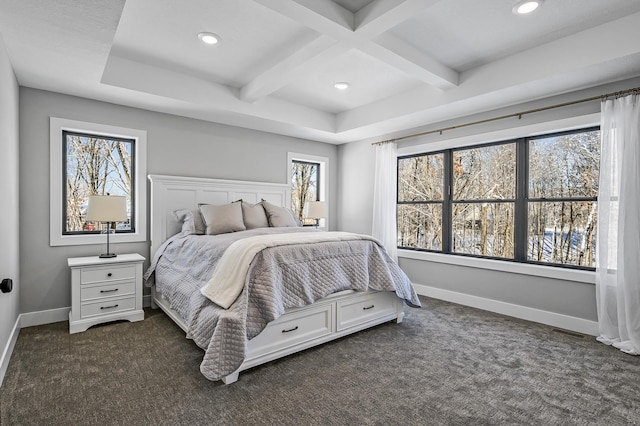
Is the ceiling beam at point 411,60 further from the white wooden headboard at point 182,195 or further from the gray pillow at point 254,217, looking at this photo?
the white wooden headboard at point 182,195

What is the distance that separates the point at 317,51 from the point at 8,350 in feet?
10.7

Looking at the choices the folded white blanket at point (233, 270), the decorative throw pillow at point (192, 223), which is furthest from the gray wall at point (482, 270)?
the decorative throw pillow at point (192, 223)

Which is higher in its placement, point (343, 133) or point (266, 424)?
point (343, 133)

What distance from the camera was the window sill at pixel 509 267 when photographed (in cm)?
322

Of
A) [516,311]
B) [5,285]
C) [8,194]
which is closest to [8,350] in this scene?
[5,285]

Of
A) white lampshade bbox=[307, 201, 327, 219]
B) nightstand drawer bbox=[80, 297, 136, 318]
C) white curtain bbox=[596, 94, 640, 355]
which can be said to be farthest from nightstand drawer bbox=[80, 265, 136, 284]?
white curtain bbox=[596, 94, 640, 355]

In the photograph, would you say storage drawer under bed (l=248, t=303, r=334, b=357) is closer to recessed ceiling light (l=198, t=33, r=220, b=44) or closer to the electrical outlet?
the electrical outlet

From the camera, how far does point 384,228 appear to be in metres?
4.86

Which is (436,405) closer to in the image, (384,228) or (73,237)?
(384,228)

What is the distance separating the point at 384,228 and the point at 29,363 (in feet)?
13.0

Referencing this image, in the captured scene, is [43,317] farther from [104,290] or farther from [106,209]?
[106,209]

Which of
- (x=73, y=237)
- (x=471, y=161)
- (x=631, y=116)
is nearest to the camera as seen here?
(x=631, y=116)

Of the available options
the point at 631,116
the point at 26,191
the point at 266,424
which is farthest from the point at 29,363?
the point at 631,116

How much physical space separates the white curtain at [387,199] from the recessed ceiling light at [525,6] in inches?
96.9
